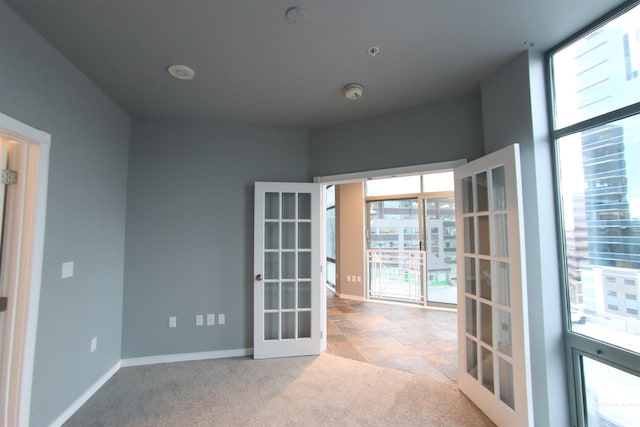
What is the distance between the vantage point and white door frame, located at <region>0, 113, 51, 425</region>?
1729mm

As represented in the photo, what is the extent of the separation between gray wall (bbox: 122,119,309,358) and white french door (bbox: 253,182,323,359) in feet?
0.59

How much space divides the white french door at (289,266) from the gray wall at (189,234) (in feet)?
0.59

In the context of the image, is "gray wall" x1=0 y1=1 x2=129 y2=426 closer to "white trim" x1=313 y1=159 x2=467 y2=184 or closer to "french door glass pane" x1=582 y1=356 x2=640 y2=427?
"white trim" x1=313 y1=159 x2=467 y2=184

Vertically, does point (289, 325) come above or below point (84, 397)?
above

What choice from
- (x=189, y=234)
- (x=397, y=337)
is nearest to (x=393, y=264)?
(x=397, y=337)

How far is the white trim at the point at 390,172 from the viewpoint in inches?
110

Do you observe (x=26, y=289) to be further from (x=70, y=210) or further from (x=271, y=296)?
(x=271, y=296)

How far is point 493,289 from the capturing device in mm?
2176

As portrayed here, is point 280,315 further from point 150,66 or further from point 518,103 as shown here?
point 518,103

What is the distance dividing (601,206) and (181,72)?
3.16m

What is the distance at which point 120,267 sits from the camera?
9.95 feet

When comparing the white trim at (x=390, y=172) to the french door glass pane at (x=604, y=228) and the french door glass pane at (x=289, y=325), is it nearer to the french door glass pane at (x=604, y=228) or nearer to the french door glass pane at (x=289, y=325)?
the french door glass pane at (x=604, y=228)

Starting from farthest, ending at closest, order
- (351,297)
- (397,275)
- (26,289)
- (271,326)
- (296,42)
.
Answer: (351,297)
(397,275)
(271,326)
(296,42)
(26,289)

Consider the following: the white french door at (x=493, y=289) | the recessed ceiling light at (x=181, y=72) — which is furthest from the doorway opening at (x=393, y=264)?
the recessed ceiling light at (x=181, y=72)
